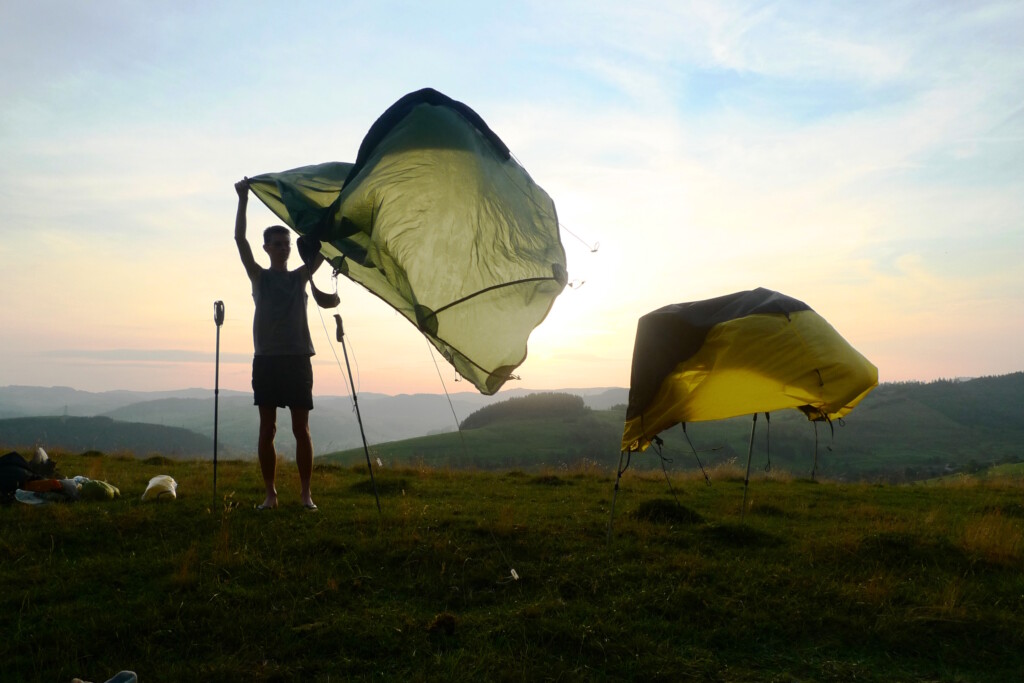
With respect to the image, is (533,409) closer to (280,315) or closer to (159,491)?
(159,491)

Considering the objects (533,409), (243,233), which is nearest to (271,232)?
(243,233)

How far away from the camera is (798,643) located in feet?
14.8

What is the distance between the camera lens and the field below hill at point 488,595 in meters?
3.91

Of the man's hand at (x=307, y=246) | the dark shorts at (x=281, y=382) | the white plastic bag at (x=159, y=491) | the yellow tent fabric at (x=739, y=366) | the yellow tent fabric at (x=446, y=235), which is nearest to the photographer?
the yellow tent fabric at (x=446, y=235)

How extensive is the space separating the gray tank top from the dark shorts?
0.10m

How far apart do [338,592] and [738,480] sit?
12.7 metres

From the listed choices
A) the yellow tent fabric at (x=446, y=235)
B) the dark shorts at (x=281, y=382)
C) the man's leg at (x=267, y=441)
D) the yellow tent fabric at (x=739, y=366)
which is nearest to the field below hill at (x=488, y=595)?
the man's leg at (x=267, y=441)

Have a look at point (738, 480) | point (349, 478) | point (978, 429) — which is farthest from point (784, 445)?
point (349, 478)

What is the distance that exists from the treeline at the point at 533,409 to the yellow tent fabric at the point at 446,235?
69069mm

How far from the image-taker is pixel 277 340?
22.8 feet

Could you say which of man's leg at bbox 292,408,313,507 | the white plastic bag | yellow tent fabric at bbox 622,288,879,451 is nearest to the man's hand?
man's leg at bbox 292,408,313,507

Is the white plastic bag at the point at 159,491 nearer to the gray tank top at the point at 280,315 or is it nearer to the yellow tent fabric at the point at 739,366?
the gray tank top at the point at 280,315

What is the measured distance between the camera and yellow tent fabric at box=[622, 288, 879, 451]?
23.7 feet

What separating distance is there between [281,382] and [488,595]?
11.0ft
